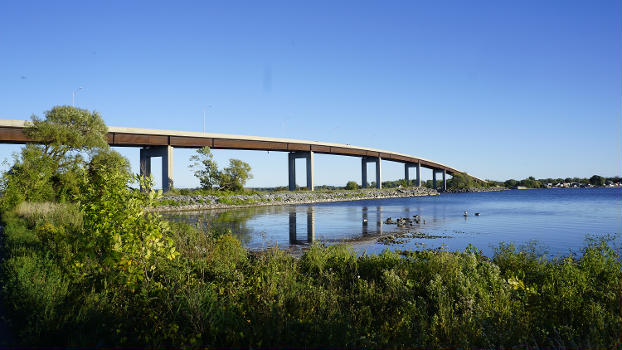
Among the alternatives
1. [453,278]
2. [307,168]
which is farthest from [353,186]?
[453,278]

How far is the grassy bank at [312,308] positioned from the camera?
541cm

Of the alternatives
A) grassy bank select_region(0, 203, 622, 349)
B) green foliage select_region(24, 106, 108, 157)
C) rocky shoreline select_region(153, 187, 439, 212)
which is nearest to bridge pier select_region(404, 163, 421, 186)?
rocky shoreline select_region(153, 187, 439, 212)

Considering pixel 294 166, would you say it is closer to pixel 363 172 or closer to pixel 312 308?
pixel 363 172

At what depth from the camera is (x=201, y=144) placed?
62969mm

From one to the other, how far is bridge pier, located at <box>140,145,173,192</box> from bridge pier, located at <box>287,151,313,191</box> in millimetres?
24653

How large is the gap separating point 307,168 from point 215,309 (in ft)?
234

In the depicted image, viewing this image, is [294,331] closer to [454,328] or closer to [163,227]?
[454,328]

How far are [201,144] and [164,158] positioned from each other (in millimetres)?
7204

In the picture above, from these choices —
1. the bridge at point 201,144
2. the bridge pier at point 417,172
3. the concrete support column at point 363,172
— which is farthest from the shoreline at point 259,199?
the bridge pier at point 417,172

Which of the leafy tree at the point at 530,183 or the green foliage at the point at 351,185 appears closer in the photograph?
the green foliage at the point at 351,185

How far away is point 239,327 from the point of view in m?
5.75

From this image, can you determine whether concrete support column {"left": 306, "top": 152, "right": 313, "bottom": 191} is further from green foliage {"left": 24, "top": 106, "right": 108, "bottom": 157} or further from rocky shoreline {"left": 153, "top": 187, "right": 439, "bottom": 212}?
green foliage {"left": 24, "top": 106, "right": 108, "bottom": 157}

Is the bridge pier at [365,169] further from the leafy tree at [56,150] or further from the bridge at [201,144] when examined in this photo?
the leafy tree at [56,150]

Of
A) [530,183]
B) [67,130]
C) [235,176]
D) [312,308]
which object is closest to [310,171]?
[235,176]
